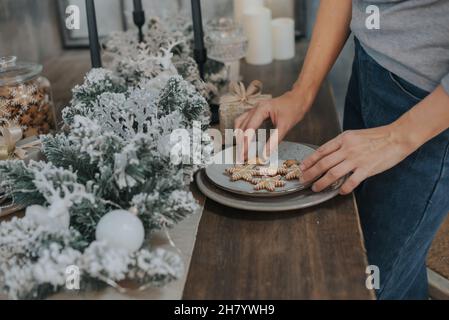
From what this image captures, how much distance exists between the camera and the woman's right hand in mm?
1057

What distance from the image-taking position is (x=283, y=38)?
181 centimetres

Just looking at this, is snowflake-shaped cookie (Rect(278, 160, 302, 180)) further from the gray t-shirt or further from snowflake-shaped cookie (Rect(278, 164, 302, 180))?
the gray t-shirt

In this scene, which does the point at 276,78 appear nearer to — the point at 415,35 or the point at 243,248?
the point at 415,35

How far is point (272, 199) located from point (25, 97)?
1.86 ft

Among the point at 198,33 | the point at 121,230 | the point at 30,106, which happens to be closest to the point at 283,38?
the point at 198,33

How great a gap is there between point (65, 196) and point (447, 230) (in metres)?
1.05

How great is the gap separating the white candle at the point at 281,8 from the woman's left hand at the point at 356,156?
1183mm

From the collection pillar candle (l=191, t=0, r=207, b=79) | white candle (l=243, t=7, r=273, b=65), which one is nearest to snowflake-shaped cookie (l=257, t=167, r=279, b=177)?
pillar candle (l=191, t=0, r=207, b=79)

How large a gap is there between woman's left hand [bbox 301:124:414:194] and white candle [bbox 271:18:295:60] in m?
0.99

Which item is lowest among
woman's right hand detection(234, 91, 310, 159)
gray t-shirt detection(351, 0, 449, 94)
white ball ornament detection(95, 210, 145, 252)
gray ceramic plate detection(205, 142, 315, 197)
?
gray ceramic plate detection(205, 142, 315, 197)

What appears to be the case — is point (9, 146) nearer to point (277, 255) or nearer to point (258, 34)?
point (277, 255)

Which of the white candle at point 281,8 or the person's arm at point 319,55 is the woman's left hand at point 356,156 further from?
the white candle at point 281,8

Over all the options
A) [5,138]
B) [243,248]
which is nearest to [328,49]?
[243,248]

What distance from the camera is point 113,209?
80 centimetres
